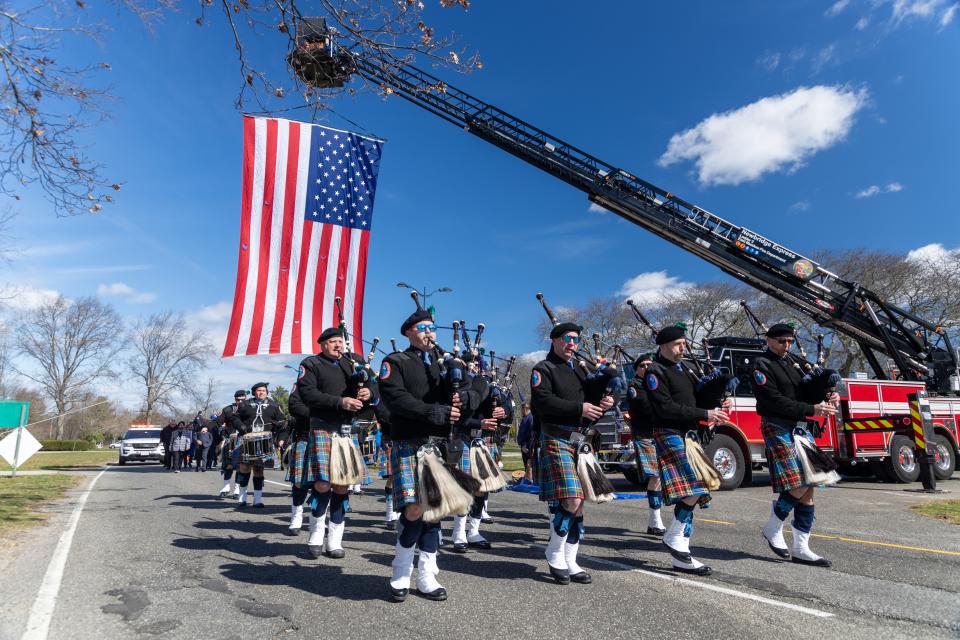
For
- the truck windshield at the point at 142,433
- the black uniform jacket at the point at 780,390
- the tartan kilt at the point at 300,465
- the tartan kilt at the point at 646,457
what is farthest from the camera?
the truck windshield at the point at 142,433

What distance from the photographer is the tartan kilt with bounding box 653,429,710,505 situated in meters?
4.96

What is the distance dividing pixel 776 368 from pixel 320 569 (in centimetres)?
468

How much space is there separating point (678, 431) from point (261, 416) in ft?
24.3

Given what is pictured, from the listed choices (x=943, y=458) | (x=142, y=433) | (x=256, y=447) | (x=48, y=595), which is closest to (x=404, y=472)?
(x=48, y=595)

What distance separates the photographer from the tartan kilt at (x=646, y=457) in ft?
22.7

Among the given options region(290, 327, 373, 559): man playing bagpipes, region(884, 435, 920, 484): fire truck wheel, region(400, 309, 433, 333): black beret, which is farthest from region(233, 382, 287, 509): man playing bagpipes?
region(884, 435, 920, 484): fire truck wheel

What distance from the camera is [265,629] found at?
11.6 feet

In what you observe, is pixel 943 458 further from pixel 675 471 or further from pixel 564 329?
pixel 564 329

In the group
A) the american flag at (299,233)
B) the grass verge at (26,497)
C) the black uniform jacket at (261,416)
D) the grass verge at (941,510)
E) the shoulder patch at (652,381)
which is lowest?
the grass verge at (26,497)

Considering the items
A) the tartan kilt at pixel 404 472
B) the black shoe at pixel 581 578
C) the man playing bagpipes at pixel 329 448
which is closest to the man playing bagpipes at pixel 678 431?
the black shoe at pixel 581 578

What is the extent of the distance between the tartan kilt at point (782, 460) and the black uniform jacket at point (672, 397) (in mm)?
849

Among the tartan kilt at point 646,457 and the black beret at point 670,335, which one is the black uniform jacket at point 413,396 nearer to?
the black beret at point 670,335

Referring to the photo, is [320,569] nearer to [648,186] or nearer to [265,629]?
[265,629]

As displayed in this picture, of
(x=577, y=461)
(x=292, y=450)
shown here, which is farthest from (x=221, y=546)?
(x=577, y=461)
